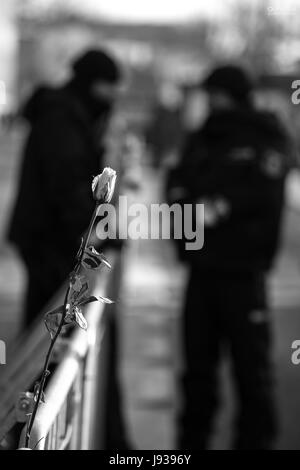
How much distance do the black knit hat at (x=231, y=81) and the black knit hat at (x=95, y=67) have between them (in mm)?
453

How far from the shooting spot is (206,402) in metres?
4.31

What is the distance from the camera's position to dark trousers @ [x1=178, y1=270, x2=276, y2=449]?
165 inches

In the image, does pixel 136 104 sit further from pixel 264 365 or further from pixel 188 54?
pixel 264 365

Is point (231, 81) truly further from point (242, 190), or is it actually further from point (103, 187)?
point (103, 187)

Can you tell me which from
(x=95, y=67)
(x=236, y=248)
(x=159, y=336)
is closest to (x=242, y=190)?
(x=236, y=248)

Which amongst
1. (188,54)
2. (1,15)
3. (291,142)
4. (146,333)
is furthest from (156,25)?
(291,142)

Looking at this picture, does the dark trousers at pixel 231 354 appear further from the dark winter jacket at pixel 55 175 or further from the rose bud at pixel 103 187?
the rose bud at pixel 103 187

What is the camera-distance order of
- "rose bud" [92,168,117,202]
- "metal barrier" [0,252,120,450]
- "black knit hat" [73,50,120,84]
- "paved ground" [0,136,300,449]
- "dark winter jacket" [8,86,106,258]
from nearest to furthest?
"rose bud" [92,168,117,202] < "metal barrier" [0,252,120,450] < "dark winter jacket" [8,86,106,258] < "black knit hat" [73,50,120,84] < "paved ground" [0,136,300,449]

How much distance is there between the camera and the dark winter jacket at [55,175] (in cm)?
411

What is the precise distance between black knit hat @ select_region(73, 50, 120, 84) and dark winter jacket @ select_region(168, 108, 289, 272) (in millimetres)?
531

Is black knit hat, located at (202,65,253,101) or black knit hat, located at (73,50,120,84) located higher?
black knit hat, located at (73,50,120,84)

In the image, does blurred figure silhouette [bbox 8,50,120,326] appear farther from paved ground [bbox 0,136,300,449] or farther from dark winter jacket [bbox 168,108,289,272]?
paved ground [bbox 0,136,300,449]

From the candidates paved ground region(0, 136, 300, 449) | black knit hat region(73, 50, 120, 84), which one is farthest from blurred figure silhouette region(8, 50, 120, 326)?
paved ground region(0, 136, 300, 449)

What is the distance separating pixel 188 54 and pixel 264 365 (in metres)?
21.7
